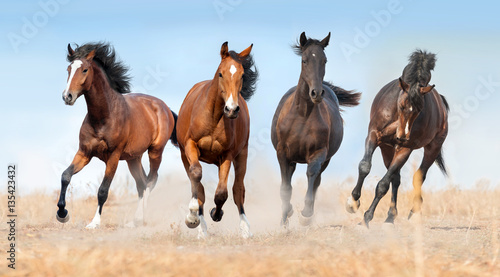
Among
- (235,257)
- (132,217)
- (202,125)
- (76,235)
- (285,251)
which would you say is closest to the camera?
(235,257)

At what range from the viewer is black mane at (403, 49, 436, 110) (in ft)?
31.1

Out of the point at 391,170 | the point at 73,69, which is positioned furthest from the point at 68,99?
the point at 391,170

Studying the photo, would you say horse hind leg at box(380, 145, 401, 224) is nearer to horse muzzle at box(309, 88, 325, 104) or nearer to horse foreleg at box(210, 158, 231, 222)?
horse muzzle at box(309, 88, 325, 104)

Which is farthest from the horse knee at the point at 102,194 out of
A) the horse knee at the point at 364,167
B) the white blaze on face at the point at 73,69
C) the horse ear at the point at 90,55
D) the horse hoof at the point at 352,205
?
the horse knee at the point at 364,167

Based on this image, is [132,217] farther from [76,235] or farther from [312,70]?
[312,70]

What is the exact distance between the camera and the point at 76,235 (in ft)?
28.3

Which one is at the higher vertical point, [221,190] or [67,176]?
[67,176]

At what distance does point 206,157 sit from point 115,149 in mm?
2438

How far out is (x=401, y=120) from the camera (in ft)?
31.0

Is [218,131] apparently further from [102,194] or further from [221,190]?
[102,194]

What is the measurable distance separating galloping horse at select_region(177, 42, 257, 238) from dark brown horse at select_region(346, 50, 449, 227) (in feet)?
6.96

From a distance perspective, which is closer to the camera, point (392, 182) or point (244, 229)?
point (244, 229)

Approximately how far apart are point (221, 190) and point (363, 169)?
8.85ft

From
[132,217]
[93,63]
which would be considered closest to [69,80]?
[93,63]
